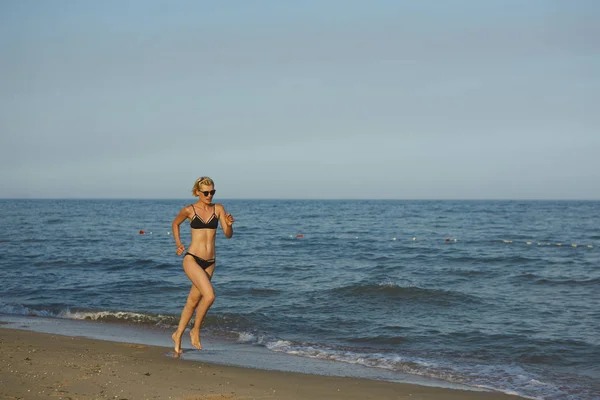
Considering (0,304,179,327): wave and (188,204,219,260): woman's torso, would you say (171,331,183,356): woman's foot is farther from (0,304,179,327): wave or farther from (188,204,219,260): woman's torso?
(0,304,179,327): wave

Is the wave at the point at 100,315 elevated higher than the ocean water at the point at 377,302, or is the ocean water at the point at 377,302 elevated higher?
the ocean water at the point at 377,302

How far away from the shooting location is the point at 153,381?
23.6 ft

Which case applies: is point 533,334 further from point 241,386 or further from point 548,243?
point 548,243

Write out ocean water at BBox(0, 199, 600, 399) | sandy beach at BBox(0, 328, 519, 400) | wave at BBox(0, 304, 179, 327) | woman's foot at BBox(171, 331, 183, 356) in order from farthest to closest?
1. wave at BBox(0, 304, 179, 327)
2. ocean water at BBox(0, 199, 600, 399)
3. woman's foot at BBox(171, 331, 183, 356)
4. sandy beach at BBox(0, 328, 519, 400)

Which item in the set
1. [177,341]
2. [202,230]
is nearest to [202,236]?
[202,230]

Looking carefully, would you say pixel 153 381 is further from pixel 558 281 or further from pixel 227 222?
pixel 558 281

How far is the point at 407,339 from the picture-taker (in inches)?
448

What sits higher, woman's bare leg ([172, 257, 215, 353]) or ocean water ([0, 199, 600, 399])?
woman's bare leg ([172, 257, 215, 353])

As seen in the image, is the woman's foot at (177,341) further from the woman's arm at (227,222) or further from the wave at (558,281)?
the wave at (558,281)

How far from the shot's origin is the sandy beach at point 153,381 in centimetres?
660

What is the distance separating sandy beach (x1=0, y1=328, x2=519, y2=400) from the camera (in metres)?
6.60

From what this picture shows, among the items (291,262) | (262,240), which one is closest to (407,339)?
(291,262)

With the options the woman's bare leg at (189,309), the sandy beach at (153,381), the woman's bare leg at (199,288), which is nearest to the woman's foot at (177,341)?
the woman's bare leg at (189,309)

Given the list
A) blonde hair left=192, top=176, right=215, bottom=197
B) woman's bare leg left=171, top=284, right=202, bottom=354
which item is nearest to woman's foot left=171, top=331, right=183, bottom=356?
woman's bare leg left=171, top=284, right=202, bottom=354
